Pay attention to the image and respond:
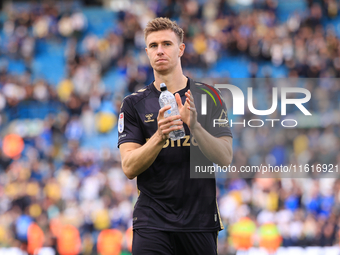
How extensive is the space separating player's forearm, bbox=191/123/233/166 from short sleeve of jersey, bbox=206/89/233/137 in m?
0.10

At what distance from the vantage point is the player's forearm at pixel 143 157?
3.50 metres

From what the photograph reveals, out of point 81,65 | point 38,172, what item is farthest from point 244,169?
point 81,65

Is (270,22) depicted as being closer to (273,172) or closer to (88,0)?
(273,172)

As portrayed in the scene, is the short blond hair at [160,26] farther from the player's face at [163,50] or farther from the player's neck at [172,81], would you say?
the player's neck at [172,81]

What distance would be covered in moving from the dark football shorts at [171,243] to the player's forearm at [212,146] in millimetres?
626

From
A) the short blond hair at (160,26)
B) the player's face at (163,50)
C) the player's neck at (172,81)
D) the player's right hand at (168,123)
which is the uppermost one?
the short blond hair at (160,26)

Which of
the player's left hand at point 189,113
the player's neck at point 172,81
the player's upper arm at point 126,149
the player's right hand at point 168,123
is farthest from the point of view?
the player's neck at point 172,81

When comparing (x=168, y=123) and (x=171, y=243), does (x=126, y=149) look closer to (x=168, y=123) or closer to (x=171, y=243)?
(x=168, y=123)

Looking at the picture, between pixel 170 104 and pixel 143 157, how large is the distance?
0.52 metres

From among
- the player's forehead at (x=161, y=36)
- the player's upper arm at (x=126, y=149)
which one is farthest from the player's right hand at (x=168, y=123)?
the player's forehead at (x=161, y=36)

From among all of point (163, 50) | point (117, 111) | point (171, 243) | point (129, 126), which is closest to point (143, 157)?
point (129, 126)

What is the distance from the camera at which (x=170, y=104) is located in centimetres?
380

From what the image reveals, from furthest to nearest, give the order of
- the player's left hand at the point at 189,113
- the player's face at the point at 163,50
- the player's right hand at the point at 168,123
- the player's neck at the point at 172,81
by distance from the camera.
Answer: the player's neck at the point at 172,81
the player's face at the point at 163,50
the player's left hand at the point at 189,113
the player's right hand at the point at 168,123

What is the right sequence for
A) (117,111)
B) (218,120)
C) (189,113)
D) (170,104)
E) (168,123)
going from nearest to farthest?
(168,123), (189,113), (170,104), (218,120), (117,111)
